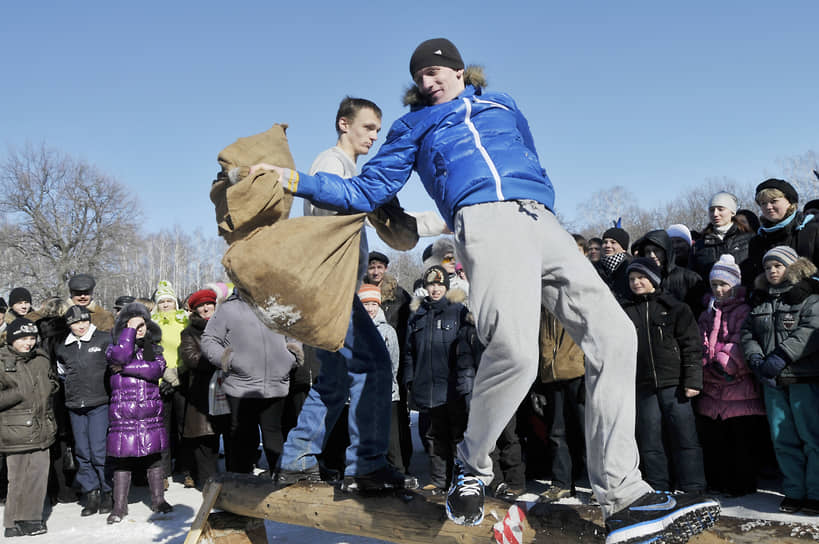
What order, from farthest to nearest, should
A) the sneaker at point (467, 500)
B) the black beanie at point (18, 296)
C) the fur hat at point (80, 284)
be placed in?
the black beanie at point (18, 296)
the fur hat at point (80, 284)
the sneaker at point (467, 500)

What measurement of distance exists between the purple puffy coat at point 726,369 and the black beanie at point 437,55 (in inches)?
152

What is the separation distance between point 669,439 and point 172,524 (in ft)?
14.5

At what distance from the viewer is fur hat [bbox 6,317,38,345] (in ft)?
20.0

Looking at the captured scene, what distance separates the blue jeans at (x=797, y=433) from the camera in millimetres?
4910

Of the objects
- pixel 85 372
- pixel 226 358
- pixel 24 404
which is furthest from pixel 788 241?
pixel 24 404

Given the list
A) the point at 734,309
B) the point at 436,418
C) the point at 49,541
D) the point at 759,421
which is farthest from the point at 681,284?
the point at 49,541

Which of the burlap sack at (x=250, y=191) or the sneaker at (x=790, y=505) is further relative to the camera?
the sneaker at (x=790, y=505)

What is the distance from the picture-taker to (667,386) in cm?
540

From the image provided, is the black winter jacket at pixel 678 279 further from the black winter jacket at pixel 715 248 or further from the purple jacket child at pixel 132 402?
the purple jacket child at pixel 132 402

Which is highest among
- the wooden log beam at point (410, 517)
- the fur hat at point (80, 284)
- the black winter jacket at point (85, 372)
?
the fur hat at point (80, 284)

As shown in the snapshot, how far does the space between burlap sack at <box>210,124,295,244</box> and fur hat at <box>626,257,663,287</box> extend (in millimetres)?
3578

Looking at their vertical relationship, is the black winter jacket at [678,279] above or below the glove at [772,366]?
above

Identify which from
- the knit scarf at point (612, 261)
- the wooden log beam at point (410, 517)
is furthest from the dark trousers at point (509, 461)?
the wooden log beam at point (410, 517)

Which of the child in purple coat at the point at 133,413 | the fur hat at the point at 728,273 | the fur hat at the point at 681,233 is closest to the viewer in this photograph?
the fur hat at the point at 728,273
